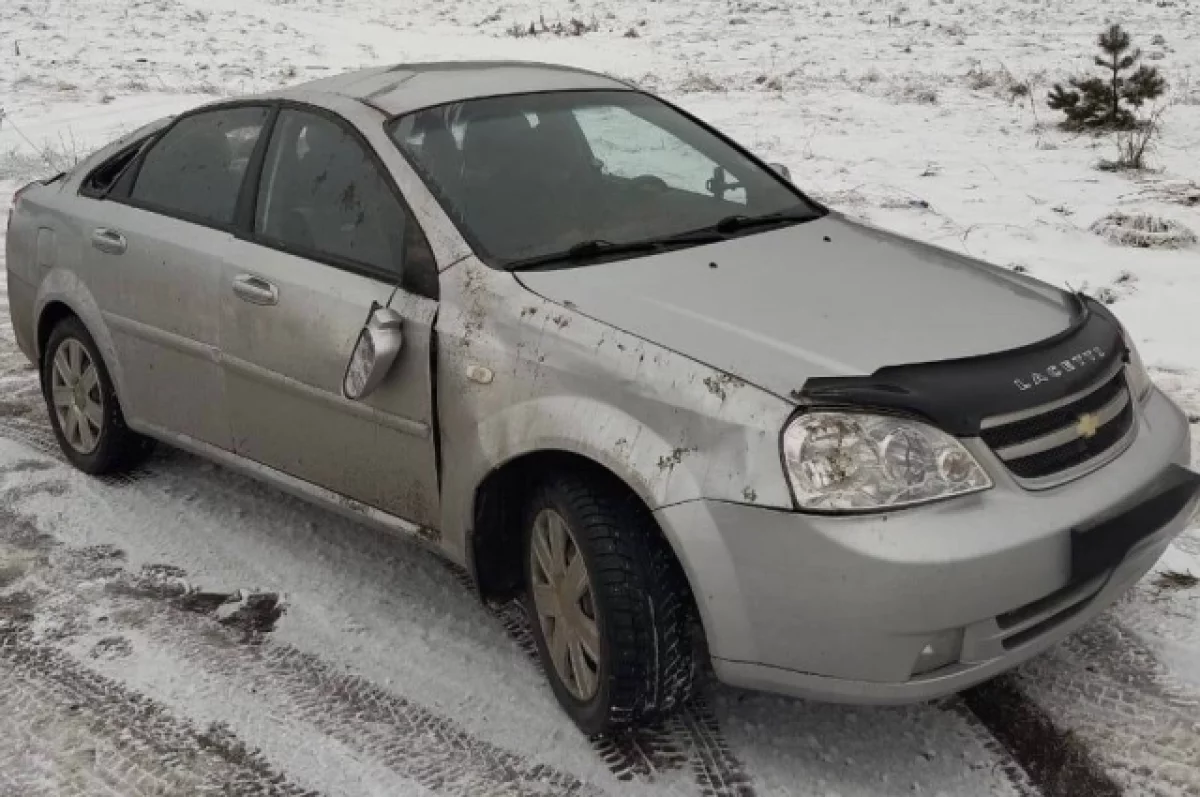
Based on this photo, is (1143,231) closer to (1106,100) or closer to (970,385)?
(1106,100)

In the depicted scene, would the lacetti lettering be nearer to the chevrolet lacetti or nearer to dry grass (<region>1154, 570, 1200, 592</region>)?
the chevrolet lacetti

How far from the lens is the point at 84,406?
4645 mm

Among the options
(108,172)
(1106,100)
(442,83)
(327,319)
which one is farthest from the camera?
(1106,100)

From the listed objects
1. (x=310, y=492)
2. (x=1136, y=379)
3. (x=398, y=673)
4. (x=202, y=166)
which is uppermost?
(x=202, y=166)

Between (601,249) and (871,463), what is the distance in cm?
109

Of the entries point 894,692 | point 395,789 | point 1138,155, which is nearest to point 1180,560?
point 894,692

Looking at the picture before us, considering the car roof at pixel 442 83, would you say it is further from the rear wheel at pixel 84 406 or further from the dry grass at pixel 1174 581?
the dry grass at pixel 1174 581

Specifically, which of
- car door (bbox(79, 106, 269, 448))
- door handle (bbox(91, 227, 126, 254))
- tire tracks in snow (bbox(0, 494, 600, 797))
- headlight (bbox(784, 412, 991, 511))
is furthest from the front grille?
door handle (bbox(91, 227, 126, 254))

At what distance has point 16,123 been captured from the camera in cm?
1174

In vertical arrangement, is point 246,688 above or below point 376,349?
below

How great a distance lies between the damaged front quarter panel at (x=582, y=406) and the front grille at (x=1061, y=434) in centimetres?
49

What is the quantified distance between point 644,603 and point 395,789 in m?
0.73

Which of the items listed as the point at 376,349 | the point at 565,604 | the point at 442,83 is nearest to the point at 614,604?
the point at 565,604

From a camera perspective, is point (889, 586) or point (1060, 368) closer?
point (889, 586)
